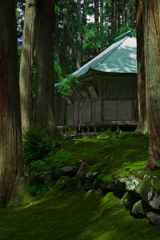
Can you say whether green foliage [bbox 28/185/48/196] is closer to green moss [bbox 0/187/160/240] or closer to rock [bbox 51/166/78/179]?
rock [bbox 51/166/78/179]

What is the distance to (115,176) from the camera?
6027 millimetres

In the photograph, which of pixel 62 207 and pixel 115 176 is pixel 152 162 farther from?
pixel 62 207

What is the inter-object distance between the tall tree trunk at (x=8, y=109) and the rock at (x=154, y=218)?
492cm

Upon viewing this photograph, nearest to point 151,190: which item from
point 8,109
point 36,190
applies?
point 36,190

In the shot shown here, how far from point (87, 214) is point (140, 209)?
1601mm

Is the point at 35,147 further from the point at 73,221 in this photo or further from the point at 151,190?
the point at 151,190

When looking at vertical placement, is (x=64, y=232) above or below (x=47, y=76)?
below

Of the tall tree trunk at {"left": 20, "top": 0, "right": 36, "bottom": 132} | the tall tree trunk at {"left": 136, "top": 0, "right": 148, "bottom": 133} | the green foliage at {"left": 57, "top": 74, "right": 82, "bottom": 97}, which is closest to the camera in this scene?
the tall tree trunk at {"left": 136, "top": 0, "right": 148, "bottom": 133}

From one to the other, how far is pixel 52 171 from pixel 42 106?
4.41 meters

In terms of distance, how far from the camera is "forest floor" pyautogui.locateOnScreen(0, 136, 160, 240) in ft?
16.1

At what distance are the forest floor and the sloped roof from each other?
13.8 meters

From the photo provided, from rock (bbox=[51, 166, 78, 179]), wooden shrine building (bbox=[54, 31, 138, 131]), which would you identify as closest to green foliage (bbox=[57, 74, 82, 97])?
wooden shrine building (bbox=[54, 31, 138, 131])

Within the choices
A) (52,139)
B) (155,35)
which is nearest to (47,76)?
(52,139)

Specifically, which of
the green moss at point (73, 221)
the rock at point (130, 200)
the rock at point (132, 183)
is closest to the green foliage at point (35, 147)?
the green moss at point (73, 221)
